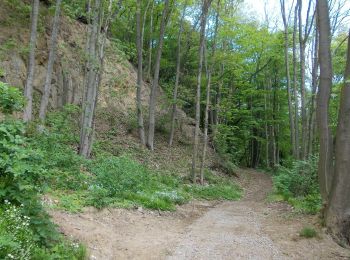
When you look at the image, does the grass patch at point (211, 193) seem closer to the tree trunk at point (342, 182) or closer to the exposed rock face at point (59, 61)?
the exposed rock face at point (59, 61)

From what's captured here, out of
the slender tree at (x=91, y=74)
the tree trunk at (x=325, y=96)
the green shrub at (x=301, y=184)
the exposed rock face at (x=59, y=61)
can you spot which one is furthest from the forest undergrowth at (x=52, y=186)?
the tree trunk at (x=325, y=96)

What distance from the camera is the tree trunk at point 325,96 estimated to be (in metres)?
8.16

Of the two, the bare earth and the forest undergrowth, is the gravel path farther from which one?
the forest undergrowth

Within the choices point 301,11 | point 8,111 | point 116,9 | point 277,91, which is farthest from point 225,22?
point 8,111

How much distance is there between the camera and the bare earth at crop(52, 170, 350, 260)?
19.8 feet

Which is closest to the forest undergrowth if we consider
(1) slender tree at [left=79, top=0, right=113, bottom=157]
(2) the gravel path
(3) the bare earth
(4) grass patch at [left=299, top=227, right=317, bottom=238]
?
(3) the bare earth

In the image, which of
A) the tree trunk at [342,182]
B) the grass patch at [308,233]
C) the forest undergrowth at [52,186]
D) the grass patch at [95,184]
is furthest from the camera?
the grass patch at [95,184]

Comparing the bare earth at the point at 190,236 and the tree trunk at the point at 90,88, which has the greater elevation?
the tree trunk at the point at 90,88

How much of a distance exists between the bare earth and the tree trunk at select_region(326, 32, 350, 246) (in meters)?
0.34

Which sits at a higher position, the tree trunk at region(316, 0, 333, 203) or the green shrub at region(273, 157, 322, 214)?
the tree trunk at region(316, 0, 333, 203)

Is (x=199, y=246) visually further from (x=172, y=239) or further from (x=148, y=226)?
(x=148, y=226)

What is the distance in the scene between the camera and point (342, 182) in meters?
7.43

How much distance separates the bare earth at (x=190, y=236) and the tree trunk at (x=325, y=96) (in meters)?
1.09

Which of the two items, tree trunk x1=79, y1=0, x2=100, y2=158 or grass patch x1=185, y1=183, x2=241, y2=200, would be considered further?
grass patch x1=185, y1=183, x2=241, y2=200
